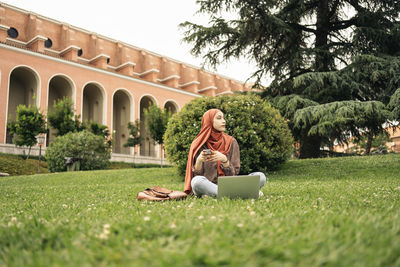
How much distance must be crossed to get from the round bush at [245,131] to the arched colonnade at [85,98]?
54.3 feet

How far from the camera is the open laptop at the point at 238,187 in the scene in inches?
143

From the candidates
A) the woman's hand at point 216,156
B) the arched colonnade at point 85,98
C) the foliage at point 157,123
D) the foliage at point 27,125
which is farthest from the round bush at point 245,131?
the arched colonnade at point 85,98

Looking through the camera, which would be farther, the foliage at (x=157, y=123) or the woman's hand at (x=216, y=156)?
the foliage at (x=157, y=123)

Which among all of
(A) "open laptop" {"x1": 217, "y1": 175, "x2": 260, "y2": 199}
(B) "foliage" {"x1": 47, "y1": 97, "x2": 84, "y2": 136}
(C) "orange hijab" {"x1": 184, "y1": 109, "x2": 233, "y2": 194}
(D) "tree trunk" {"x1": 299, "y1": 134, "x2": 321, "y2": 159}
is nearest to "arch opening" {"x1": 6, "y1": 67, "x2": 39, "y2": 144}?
(B) "foliage" {"x1": 47, "y1": 97, "x2": 84, "y2": 136}

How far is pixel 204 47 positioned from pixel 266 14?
3298 mm

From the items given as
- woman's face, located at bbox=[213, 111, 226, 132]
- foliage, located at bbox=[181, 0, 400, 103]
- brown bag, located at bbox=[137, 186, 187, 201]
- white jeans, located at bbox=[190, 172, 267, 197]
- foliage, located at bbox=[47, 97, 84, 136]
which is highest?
foliage, located at bbox=[181, 0, 400, 103]

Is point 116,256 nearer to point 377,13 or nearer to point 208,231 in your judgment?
point 208,231

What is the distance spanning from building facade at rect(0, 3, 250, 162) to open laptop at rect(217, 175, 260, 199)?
929 inches

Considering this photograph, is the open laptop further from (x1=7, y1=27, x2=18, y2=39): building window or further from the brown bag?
(x1=7, y1=27, x2=18, y2=39): building window

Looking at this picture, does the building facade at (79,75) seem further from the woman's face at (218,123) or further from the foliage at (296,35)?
the woman's face at (218,123)

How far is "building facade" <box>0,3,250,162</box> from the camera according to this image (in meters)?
26.8

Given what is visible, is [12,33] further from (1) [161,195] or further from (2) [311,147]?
(1) [161,195]

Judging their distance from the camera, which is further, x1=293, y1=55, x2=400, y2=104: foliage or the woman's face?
x1=293, y1=55, x2=400, y2=104: foliage

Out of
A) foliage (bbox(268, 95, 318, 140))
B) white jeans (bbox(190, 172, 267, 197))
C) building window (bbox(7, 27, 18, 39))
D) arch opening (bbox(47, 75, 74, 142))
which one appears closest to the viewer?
white jeans (bbox(190, 172, 267, 197))
